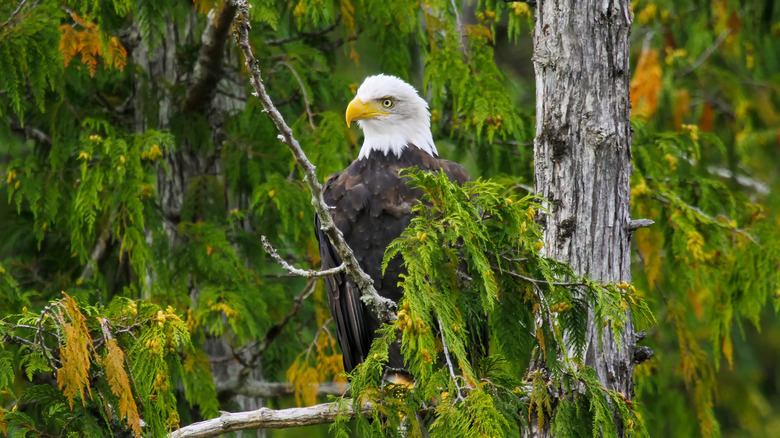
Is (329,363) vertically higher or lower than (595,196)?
lower

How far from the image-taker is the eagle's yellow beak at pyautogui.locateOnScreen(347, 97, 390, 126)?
14.4 ft

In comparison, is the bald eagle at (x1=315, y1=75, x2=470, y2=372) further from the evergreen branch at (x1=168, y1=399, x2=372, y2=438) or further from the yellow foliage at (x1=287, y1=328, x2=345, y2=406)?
the evergreen branch at (x1=168, y1=399, x2=372, y2=438)

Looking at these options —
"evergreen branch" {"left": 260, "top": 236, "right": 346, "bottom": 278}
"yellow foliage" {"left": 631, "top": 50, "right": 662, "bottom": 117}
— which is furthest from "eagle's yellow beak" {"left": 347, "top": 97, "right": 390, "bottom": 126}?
"yellow foliage" {"left": 631, "top": 50, "right": 662, "bottom": 117}

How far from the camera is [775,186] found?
8695 mm

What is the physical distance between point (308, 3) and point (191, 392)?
2224mm

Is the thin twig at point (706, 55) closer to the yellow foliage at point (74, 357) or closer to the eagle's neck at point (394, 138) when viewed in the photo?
the eagle's neck at point (394, 138)

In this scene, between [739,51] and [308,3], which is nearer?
[308,3]

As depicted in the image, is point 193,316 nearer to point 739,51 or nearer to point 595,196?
point 595,196

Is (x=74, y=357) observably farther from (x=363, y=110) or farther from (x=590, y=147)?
(x=363, y=110)

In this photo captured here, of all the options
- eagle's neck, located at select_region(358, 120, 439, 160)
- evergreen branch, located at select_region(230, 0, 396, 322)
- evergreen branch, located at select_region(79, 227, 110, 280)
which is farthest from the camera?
evergreen branch, located at select_region(79, 227, 110, 280)

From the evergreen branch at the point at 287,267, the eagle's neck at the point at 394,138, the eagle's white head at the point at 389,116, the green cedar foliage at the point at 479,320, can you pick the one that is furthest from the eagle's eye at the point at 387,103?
the evergreen branch at the point at 287,267

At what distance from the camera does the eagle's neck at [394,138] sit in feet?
14.5

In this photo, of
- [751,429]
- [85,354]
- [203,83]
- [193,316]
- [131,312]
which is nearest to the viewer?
[85,354]

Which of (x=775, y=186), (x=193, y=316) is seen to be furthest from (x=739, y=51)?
(x=193, y=316)
